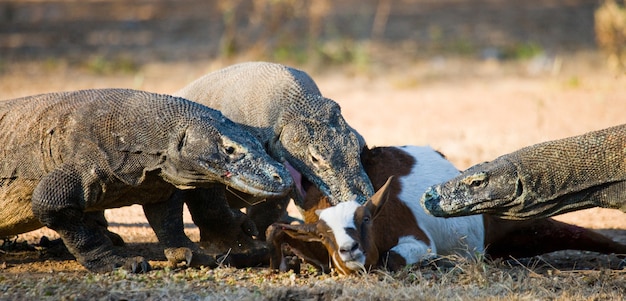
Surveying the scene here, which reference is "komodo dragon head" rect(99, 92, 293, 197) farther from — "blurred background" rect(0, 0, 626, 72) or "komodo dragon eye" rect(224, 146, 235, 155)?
"blurred background" rect(0, 0, 626, 72)

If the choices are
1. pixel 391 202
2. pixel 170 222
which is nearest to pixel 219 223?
pixel 170 222

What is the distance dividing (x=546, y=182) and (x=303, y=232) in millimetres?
1423

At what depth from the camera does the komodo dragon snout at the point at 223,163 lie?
18.6 ft

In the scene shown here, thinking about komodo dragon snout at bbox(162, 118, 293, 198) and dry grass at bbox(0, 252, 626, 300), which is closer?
dry grass at bbox(0, 252, 626, 300)

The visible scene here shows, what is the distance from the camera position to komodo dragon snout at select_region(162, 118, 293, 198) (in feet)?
18.6

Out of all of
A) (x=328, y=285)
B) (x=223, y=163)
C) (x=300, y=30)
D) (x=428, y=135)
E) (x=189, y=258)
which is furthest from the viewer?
(x=300, y=30)

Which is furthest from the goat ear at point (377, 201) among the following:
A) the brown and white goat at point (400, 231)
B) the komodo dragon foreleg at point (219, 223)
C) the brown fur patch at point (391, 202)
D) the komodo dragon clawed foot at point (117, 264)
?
the komodo dragon clawed foot at point (117, 264)

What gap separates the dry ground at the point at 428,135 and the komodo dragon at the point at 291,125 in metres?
0.66

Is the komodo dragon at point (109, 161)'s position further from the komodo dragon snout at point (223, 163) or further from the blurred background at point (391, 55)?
the blurred background at point (391, 55)

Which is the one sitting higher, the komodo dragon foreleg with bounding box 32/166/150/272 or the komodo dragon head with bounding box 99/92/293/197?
the komodo dragon head with bounding box 99/92/293/197

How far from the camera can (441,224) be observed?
21.6 feet

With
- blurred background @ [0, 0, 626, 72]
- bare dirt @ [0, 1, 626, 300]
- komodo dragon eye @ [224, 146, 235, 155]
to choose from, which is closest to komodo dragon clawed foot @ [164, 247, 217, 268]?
bare dirt @ [0, 1, 626, 300]

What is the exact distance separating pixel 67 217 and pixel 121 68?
951 cm

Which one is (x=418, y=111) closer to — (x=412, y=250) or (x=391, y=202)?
(x=391, y=202)
